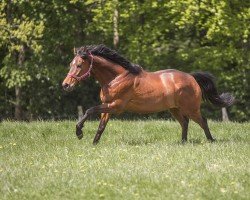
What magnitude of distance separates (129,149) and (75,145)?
4.45ft

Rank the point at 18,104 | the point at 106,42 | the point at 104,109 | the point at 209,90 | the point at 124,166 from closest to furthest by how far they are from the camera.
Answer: the point at 124,166 < the point at 104,109 < the point at 209,90 < the point at 18,104 < the point at 106,42

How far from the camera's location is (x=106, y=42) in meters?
26.6

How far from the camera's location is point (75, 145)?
472 inches

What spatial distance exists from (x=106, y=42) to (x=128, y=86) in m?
14.8

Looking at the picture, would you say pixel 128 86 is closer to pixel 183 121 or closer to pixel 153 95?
pixel 153 95

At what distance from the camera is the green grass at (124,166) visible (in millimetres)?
7898

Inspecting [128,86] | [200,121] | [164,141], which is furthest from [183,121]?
[128,86]

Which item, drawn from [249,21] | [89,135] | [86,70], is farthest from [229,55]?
[86,70]

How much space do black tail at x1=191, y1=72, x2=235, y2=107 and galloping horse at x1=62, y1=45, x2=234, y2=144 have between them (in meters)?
0.54

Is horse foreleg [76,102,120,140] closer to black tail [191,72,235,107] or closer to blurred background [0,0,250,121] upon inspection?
black tail [191,72,235,107]

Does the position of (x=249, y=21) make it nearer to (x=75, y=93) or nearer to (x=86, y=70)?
(x=75, y=93)

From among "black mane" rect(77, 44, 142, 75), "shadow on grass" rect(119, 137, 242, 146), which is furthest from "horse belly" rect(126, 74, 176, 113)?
"shadow on grass" rect(119, 137, 242, 146)

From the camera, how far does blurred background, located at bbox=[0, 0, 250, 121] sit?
2383 cm

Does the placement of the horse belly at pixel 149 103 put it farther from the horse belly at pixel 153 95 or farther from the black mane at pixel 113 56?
the black mane at pixel 113 56
